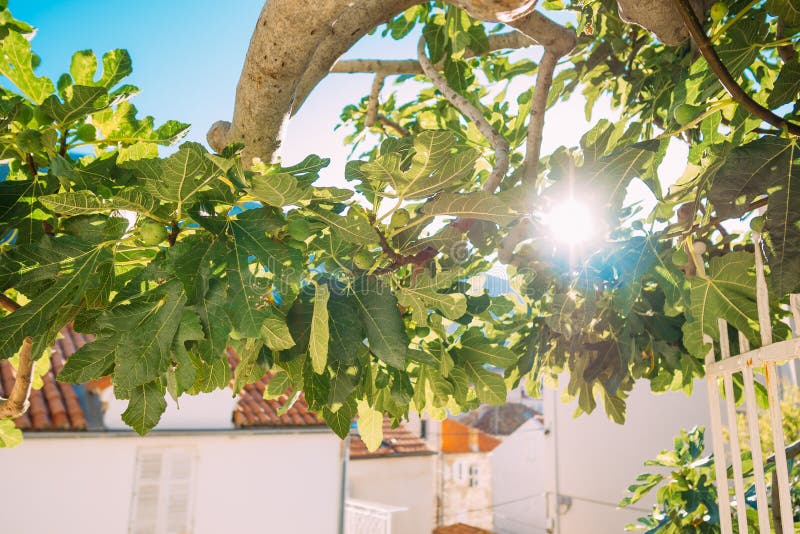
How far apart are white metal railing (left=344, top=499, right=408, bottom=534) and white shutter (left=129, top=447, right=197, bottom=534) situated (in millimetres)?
3456

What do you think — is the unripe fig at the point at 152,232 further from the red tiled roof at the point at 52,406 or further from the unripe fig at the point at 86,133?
the red tiled roof at the point at 52,406

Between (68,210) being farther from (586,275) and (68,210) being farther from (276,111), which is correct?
(586,275)

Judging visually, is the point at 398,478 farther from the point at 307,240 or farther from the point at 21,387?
the point at 307,240

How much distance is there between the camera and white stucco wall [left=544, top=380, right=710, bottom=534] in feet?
30.0

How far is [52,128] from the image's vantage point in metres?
1.13

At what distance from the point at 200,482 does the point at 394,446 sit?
6048mm

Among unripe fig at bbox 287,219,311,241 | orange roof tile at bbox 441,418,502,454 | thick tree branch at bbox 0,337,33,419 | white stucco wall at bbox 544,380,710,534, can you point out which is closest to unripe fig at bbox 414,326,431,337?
unripe fig at bbox 287,219,311,241

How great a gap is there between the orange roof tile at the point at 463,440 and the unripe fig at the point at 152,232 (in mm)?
16357

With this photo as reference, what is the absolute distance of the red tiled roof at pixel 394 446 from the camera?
12.3 m

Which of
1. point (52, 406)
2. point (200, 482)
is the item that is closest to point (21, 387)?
point (52, 406)

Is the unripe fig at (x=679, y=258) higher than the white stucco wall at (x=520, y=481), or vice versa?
the unripe fig at (x=679, y=258)

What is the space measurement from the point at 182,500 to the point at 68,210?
23.7 feet

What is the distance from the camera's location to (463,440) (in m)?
17.3

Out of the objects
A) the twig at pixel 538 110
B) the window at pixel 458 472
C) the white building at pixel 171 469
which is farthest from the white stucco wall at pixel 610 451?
the twig at pixel 538 110
